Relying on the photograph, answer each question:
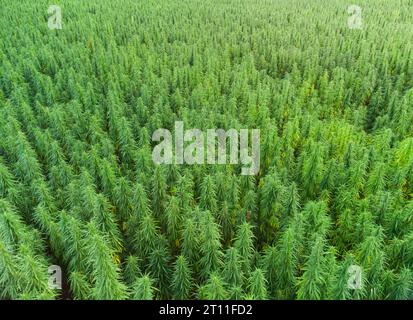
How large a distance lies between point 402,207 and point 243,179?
12.4 feet

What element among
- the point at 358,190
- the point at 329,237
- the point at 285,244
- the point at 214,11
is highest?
the point at 214,11

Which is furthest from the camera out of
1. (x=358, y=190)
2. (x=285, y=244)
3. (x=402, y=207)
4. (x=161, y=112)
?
(x=161, y=112)

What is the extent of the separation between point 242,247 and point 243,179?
2.76 m

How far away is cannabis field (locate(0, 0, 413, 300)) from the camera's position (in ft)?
19.7

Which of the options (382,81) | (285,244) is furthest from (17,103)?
(382,81)

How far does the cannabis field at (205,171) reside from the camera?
600cm

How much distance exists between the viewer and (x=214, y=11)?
2717 cm

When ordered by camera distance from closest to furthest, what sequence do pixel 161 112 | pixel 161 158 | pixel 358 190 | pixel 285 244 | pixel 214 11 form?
pixel 285 244
pixel 358 190
pixel 161 158
pixel 161 112
pixel 214 11

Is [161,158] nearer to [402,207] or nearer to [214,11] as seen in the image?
[402,207]

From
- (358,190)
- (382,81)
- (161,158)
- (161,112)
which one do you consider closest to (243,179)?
(161,158)

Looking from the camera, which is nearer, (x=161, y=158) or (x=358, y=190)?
(x=358, y=190)

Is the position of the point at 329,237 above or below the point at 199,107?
below

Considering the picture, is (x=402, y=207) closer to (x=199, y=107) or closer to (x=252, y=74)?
(x=199, y=107)

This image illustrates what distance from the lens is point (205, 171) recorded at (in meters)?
9.15
